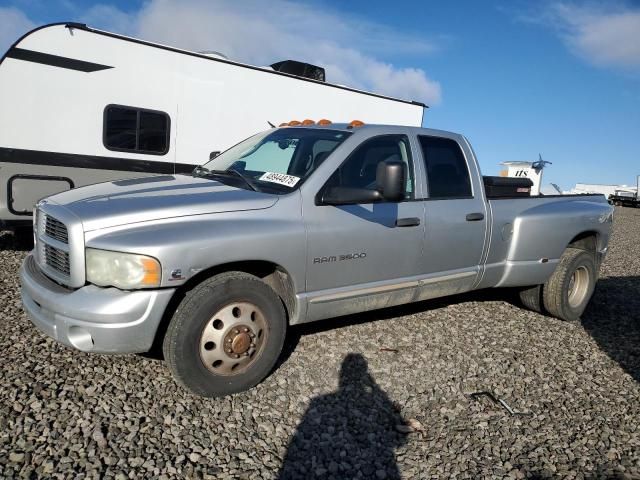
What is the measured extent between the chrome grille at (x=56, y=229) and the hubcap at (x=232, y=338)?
105cm

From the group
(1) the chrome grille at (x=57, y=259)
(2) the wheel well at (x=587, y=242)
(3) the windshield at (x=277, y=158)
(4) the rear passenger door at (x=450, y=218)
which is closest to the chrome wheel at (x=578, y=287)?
(2) the wheel well at (x=587, y=242)

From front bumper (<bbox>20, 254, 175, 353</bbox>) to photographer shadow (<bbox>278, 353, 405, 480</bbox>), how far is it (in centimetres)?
114

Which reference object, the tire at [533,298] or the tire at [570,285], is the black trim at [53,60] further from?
the tire at [570,285]

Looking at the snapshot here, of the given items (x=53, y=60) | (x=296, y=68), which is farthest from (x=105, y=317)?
(x=296, y=68)

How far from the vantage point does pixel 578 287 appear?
572cm

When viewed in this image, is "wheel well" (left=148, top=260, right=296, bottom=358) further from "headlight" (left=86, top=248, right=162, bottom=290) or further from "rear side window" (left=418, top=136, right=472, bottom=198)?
"rear side window" (left=418, top=136, right=472, bottom=198)

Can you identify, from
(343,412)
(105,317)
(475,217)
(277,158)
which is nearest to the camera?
(105,317)

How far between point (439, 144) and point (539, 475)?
2887 mm

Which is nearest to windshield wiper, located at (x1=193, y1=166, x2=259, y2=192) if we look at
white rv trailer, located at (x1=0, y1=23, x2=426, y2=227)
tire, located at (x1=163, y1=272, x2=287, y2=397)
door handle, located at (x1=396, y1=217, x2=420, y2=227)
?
tire, located at (x1=163, y1=272, x2=287, y2=397)

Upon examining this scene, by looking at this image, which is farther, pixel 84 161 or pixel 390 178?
pixel 84 161

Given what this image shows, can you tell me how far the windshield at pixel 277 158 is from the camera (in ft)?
12.5

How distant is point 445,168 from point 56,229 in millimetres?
3264

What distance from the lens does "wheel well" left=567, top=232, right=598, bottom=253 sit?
566cm

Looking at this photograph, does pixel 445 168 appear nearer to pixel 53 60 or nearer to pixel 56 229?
pixel 56 229
